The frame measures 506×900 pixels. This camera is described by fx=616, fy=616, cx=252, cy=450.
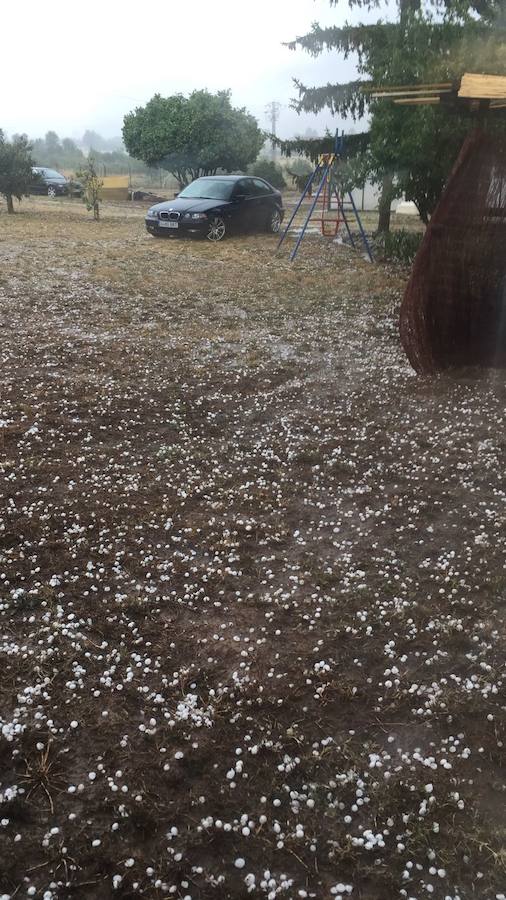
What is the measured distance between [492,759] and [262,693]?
1017 millimetres

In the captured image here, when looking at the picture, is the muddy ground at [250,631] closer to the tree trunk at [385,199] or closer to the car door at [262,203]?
the tree trunk at [385,199]

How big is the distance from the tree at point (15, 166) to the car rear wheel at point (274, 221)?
902cm

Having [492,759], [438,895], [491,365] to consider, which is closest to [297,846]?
[438,895]

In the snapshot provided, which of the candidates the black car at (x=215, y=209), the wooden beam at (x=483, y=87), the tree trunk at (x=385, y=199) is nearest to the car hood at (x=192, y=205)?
the black car at (x=215, y=209)

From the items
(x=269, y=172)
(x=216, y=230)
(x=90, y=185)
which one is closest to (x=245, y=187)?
(x=216, y=230)

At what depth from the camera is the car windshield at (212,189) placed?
15677 millimetres

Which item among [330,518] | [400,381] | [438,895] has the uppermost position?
[400,381]

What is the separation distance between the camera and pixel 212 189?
15930 millimetres

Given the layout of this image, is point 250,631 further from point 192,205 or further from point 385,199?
point 192,205

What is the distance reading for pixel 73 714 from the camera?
2771 mm

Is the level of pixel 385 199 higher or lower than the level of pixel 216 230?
higher

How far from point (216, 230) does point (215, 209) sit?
0.50 meters

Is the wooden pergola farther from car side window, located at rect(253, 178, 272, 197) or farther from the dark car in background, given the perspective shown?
the dark car in background

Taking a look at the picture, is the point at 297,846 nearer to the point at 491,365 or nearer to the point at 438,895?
the point at 438,895
